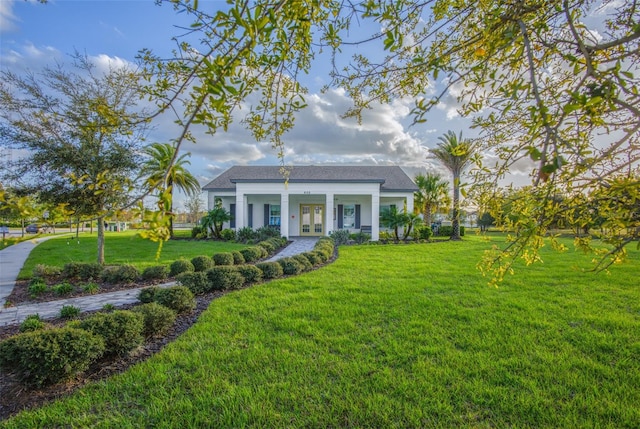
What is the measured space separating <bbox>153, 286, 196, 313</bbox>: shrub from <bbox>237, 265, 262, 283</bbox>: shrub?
7.35 feet

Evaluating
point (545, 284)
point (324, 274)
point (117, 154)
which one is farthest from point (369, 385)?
point (117, 154)

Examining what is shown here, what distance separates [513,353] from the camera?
371 centimetres

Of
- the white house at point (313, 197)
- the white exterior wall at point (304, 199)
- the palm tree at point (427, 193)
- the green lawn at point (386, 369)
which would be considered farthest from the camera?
the palm tree at point (427, 193)

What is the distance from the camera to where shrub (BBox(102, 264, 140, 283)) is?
25.1 feet

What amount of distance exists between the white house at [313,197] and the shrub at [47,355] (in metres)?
16.1

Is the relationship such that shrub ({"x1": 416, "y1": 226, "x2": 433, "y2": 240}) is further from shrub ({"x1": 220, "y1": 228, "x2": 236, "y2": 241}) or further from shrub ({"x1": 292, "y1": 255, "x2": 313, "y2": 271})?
shrub ({"x1": 220, "y1": 228, "x2": 236, "y2": 241})

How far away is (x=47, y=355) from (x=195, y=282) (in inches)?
138

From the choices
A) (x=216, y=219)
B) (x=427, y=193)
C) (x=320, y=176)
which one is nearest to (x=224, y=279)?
(x=216, y=219)

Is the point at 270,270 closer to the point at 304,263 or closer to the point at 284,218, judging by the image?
the point at 304,263

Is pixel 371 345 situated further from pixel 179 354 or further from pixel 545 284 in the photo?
pixel 545 284

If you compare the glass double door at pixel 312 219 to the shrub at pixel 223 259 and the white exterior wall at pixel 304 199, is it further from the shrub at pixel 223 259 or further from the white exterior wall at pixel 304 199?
the shrub at pixel 223 259

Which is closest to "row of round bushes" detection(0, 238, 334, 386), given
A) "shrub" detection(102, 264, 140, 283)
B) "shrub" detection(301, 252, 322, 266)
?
"shrub" detection(102, 264, 140, 283)

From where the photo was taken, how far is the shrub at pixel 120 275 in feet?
25.1

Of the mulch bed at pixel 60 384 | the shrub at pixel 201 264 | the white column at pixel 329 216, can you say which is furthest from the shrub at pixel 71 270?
the white column at pixel 329 216
